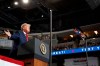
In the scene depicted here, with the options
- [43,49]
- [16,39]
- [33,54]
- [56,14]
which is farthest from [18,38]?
[56,14]

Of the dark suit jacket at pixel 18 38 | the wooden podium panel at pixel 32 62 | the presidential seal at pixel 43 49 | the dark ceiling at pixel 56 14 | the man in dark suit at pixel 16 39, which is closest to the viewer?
the wooden podium panel at pixel 32 62

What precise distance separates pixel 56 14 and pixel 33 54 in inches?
461

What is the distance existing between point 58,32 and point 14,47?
1252 cm

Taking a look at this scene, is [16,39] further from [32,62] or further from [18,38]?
[32,62]

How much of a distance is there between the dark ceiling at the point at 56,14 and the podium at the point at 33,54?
31.7 feet

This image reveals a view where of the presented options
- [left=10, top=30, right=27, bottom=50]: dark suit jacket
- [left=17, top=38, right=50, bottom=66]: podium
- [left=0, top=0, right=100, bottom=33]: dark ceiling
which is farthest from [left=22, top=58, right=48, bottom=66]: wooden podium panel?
[left=0, top=0, right=100, bottom=33]: dark ceiling

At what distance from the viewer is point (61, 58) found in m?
13.9

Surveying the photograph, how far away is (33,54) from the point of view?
2107 mm

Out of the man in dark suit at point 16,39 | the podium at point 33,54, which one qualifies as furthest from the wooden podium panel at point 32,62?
the man in dark suit at point 16,39

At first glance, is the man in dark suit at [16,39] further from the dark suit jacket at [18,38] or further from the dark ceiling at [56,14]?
the dark ceiling at [56,14]

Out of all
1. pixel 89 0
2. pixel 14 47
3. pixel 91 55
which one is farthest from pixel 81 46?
pixel 14 47

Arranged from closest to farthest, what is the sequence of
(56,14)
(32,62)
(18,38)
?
(32,62), (18,38), (56,14)

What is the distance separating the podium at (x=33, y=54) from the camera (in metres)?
2.11

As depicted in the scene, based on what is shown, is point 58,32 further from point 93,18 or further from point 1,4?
point 1,4
